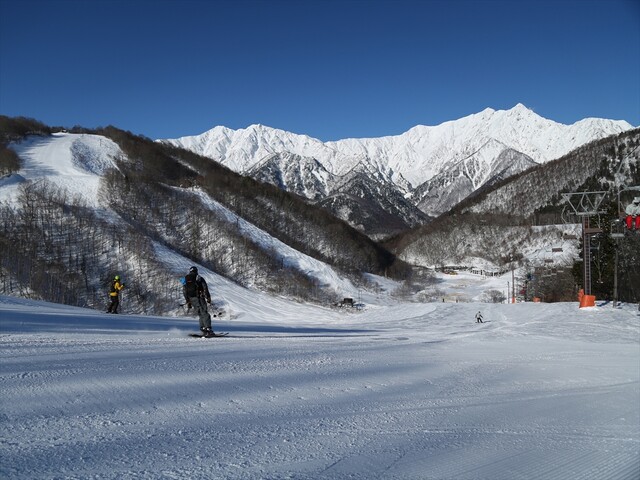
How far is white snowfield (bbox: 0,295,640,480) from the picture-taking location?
13.3 feet

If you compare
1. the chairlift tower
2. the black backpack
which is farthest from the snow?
the black backpack

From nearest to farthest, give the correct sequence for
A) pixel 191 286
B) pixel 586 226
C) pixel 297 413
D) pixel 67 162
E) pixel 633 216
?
pixel 297 413 → pixel 191 286 → pixel 633 216 → pixel 586 226 → pixel 67 162

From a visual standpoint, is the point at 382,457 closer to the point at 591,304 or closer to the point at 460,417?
the point at 460,417

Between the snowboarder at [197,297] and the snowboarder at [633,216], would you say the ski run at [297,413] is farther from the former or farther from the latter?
the snowboarder at [633,216]

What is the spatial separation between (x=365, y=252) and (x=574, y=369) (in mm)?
154102

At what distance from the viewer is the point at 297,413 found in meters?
5.50

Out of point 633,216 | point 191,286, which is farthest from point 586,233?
point 191,286

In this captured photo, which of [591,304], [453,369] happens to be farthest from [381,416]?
[591,304]

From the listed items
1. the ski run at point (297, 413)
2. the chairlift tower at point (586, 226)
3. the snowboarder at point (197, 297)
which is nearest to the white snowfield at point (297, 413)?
the ski run at point (297, 413)

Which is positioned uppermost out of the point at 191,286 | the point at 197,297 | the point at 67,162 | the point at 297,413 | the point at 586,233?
the point at 67,162

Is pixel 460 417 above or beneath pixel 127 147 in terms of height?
beneath

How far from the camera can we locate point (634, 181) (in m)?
184

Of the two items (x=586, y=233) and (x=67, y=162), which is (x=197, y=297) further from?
(x=67, y=162)

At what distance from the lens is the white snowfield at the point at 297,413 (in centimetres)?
404
